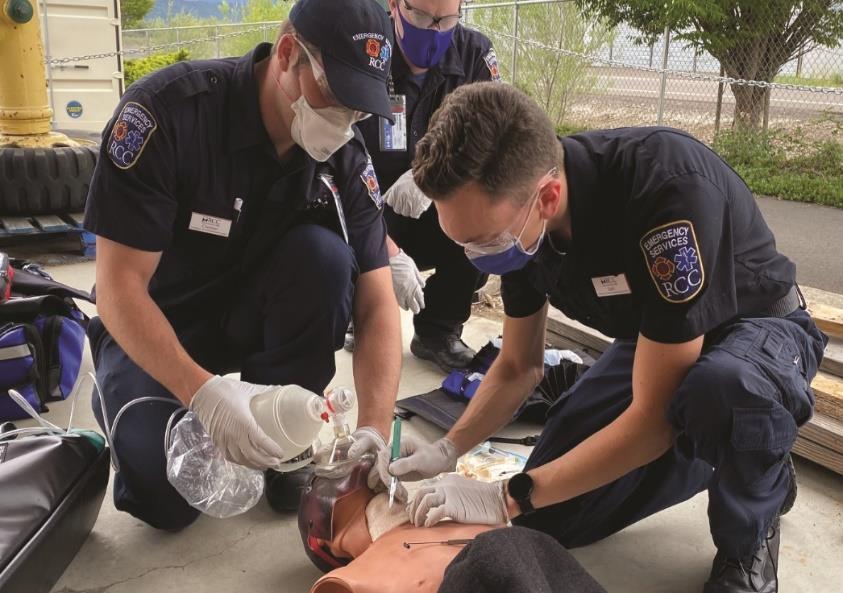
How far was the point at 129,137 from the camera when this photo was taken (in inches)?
72.0

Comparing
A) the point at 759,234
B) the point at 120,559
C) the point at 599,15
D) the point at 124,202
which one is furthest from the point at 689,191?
the point at 599,15

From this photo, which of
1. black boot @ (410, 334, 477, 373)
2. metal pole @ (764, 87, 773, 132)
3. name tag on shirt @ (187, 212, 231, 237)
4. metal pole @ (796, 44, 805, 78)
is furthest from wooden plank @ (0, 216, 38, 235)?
metal pole @ (796, 44, 805, 78)

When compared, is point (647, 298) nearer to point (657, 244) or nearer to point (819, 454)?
point (657, 244)

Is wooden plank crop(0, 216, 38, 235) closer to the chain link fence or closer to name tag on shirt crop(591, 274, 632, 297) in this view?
name tag on shirt crop(591, 274, 632, 297)

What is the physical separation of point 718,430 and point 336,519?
80 cm

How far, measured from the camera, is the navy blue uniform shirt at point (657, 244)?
1.52m

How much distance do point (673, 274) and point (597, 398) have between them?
1.77 feet

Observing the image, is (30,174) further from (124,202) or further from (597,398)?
(597,398)

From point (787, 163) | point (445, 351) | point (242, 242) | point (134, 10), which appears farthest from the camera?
point (134, 10)

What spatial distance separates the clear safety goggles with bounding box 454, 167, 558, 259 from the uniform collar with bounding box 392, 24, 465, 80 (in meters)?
1.42

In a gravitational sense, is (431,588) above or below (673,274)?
below

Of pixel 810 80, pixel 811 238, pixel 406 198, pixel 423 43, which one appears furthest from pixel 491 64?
pixel 810 80

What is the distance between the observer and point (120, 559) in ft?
6.24

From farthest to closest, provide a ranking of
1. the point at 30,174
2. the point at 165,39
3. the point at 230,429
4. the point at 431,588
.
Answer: the point at 165,39, the point at 30,174, the point at 230,429, the point at 431,588
